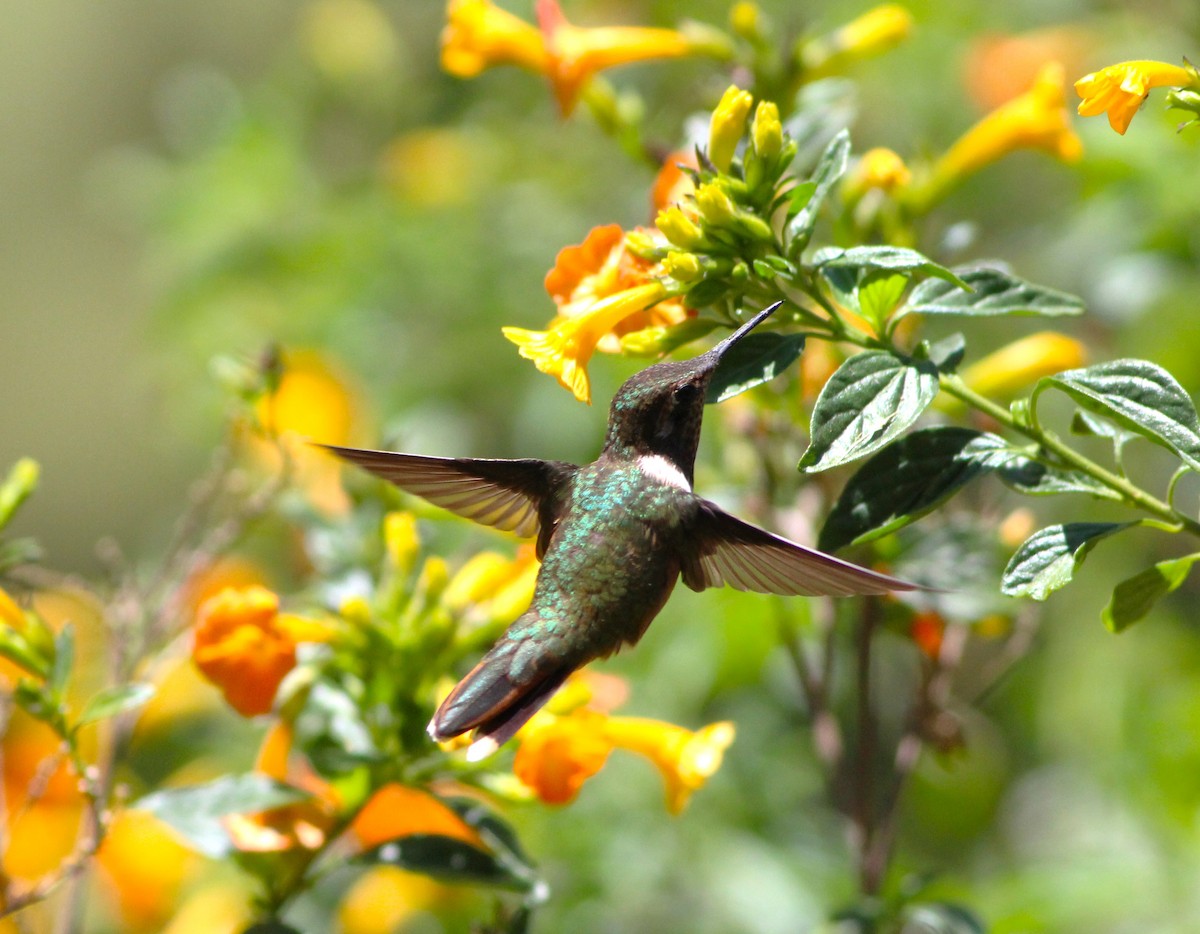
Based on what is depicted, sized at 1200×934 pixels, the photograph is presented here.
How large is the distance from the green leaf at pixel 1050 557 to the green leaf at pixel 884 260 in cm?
23

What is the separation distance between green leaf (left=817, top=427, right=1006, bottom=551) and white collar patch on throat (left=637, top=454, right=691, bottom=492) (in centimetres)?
16

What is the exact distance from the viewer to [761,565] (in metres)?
1.14

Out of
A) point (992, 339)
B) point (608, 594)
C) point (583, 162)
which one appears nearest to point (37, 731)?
point (608, 594)

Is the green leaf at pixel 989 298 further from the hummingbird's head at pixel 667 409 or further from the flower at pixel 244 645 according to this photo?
the flower at pixel 244 645

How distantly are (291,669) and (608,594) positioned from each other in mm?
383

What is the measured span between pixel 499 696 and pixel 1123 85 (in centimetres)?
74

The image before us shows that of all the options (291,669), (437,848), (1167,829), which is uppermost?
(291,669)

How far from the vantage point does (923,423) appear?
61.8 inches

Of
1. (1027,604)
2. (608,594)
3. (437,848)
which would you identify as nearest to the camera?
(608,594)

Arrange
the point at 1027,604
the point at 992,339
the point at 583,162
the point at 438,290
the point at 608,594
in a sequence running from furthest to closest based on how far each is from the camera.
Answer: the point at 583,162 → the point at 438,290 → the point at 992,339 → the point at 1027,604 → the point at 608,594

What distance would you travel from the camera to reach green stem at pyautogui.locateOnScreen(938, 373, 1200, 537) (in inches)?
41.9

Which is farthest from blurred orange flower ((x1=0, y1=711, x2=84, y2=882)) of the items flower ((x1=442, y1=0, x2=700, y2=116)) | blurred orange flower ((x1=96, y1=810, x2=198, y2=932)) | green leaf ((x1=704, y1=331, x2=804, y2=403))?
green leaf ((x1=704, y1=331, x2=804, y2=403))

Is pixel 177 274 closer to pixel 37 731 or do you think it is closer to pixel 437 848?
pixel 37 731

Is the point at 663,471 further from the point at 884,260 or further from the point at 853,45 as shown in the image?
the point at 853,45
